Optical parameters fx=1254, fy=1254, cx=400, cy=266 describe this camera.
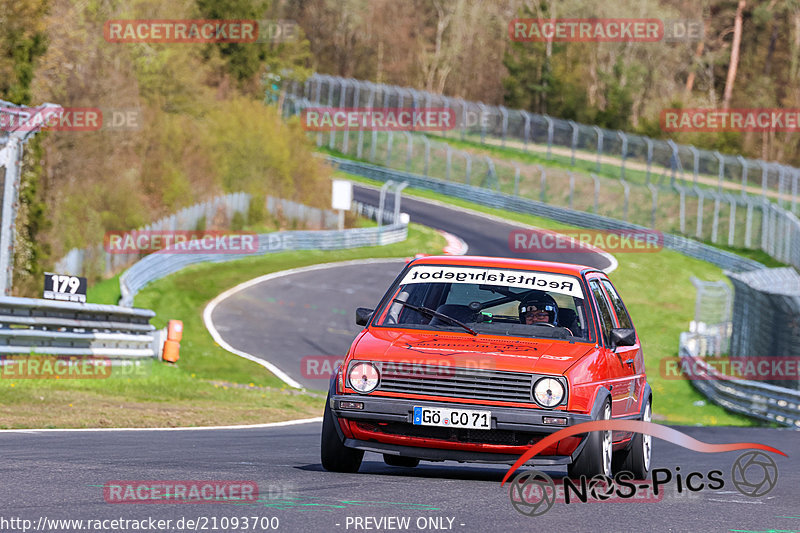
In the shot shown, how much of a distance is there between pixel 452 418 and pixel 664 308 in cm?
3536

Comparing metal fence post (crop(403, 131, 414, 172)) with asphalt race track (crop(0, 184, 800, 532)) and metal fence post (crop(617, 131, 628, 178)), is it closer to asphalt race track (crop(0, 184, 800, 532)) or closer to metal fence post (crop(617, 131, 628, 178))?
metal fence post (crop(617, 131, 628, 178))

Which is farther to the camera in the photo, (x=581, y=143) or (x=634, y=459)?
(x=581, y=143)

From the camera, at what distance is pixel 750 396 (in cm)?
2545

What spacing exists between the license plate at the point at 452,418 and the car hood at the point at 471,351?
328 millimetres

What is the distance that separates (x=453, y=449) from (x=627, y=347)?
2.41 m

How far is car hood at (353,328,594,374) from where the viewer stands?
8.73 meters

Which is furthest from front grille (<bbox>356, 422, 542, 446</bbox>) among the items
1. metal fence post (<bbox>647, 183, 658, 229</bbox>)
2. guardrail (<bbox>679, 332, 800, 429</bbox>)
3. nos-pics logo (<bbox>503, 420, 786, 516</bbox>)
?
metal fence post (<bbox>647, 183, 658, 229</bbox>)

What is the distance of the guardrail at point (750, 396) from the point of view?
2380 cm

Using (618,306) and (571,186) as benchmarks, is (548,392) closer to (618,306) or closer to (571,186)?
(618,306)

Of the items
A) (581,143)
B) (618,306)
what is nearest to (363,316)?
(618,306)

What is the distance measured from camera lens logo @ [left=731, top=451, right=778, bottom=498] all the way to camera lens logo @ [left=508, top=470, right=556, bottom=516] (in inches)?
56.3

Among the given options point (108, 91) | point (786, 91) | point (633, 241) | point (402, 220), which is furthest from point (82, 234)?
point (786, 91)

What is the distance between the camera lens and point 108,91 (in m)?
50.6


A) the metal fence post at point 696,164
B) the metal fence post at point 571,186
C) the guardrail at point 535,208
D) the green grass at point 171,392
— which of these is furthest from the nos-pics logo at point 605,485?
the metal fence post at point 696,164
